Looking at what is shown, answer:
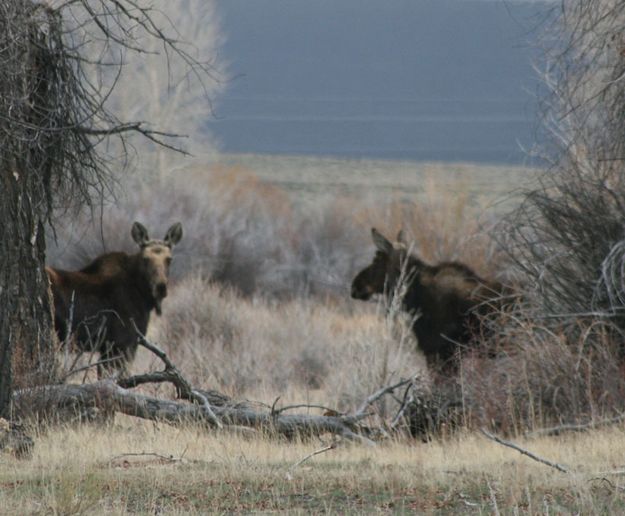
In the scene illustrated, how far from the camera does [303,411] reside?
15.5m

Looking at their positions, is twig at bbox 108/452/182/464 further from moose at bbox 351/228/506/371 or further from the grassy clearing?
moose at bbox 351/228/506/371

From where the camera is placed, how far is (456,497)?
804 cm

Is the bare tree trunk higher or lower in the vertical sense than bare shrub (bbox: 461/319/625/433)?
higher

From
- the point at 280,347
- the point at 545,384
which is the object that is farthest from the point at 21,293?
the point at 280,347

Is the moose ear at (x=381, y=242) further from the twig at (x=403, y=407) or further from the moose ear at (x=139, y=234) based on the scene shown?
the twig at (x=403, y=407)

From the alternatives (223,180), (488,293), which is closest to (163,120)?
(223,180)

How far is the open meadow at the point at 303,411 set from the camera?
311 inches

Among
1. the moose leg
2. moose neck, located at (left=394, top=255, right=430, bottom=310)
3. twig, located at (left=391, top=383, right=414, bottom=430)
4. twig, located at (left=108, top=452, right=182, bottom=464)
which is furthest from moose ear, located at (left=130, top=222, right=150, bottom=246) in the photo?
twig, located at (left=108, top=452, right=182, bottom=464)

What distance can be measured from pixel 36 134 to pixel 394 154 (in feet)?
600

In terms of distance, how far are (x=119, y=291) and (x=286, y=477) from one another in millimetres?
7459

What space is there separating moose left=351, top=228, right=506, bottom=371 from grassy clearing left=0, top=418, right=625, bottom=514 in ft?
13.7

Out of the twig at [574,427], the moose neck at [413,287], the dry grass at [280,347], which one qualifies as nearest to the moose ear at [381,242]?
the moose neck at [413,287]

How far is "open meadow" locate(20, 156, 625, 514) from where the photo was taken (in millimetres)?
7902

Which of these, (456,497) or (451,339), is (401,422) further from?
(456,497)
